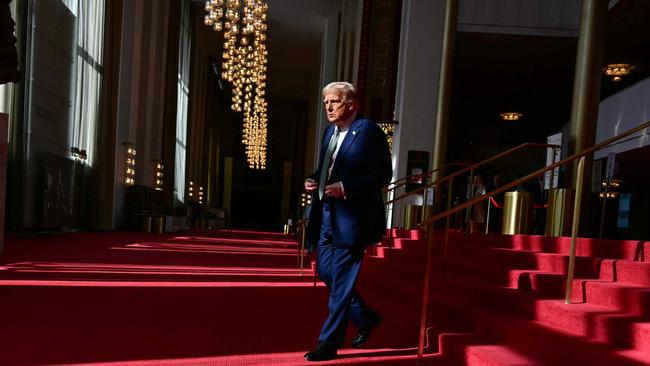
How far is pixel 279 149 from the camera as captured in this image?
41.2 metres

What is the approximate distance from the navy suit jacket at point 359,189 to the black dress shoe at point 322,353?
52 cm

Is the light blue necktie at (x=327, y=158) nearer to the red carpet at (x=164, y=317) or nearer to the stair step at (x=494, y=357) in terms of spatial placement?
the red carpet at (x=164, y=317)

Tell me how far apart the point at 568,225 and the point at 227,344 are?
4.29m

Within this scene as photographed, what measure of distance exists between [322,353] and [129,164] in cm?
1526

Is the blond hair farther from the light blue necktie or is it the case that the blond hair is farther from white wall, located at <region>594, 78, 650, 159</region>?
white wall, located at <region>594, 78, 650, 159</region>

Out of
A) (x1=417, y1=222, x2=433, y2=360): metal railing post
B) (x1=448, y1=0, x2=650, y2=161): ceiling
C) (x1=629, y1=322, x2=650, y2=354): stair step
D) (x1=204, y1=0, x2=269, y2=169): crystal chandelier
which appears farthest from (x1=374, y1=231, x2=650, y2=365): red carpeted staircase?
(x1=448, y1=0, x2=650, y2=161): ceiling

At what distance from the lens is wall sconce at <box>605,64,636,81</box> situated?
1405cm

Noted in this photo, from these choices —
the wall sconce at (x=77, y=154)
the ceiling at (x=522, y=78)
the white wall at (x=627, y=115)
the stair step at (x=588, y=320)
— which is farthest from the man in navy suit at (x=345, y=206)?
the wall sconce at (x=77, y=154)

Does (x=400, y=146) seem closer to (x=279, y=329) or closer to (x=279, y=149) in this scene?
(x=279, y=329)

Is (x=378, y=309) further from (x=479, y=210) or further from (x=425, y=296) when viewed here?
(x=479, y=210)

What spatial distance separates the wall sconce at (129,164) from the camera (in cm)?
1686

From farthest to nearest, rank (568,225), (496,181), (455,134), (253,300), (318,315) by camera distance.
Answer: (455,134), (496,181), (568,225), (253,300), (318,315)

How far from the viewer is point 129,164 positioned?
1698 centimetres

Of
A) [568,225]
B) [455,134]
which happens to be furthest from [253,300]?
[455,134]
